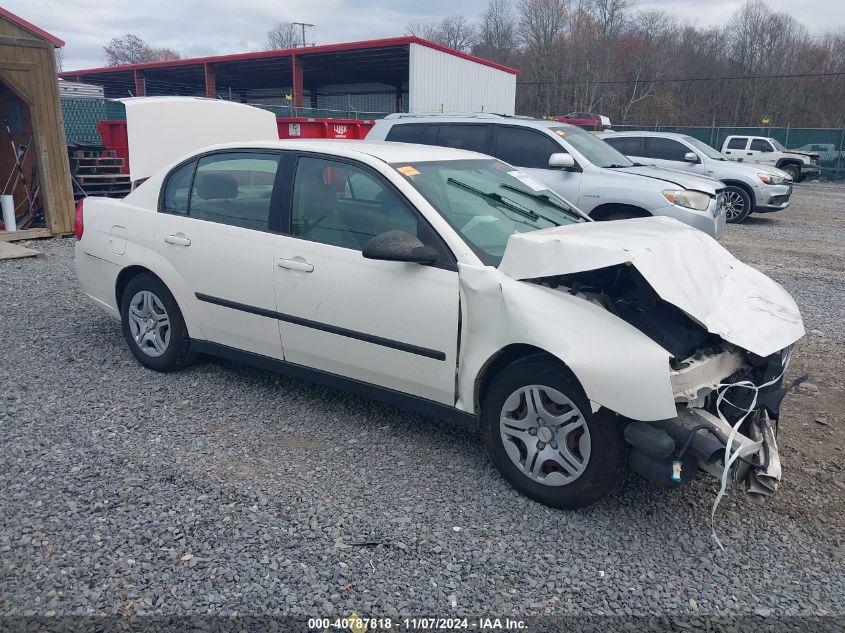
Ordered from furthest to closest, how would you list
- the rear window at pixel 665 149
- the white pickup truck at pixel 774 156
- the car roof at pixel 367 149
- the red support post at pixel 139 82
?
the red support post at pixel 139 82 < the white pickup truck at pixel 774 156 < the rear window at pixel 665 149 < the car roof at pixel 367 149

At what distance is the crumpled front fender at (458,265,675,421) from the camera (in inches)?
111

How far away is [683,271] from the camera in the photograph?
3.21 metres

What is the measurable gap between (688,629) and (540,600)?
0.55 m

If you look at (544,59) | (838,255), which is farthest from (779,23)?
(838,255)

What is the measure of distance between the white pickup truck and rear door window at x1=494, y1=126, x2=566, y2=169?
19.0 meters

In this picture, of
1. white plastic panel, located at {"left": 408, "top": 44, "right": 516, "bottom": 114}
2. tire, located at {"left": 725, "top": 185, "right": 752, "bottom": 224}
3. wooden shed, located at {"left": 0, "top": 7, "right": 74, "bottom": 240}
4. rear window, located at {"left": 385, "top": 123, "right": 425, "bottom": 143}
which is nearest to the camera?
rear window, located at {"left": 385, "top": 123, "right": 425, "bottom": 143}

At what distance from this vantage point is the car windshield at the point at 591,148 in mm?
8742

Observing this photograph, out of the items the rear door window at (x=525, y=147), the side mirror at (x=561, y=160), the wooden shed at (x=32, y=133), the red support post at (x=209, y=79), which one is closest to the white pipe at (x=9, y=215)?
the wooden shed at (x=32, y=133)

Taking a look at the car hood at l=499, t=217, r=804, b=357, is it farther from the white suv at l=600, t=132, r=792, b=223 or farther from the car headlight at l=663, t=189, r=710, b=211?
the white suv at l=600, t=132, r=792, b=223

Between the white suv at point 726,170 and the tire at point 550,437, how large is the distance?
447 inches

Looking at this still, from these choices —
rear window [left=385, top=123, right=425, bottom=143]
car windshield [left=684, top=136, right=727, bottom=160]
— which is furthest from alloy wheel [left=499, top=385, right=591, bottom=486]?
car windshield [left=684, top=136, right=727, bottom=160]

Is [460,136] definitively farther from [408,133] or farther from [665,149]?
[665,149]

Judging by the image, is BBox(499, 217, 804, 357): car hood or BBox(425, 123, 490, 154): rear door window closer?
BBox(499, 217, 804, 357): car hood

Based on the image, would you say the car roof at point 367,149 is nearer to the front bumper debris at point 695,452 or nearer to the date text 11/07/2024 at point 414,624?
the front bumper debris at point 695,452
